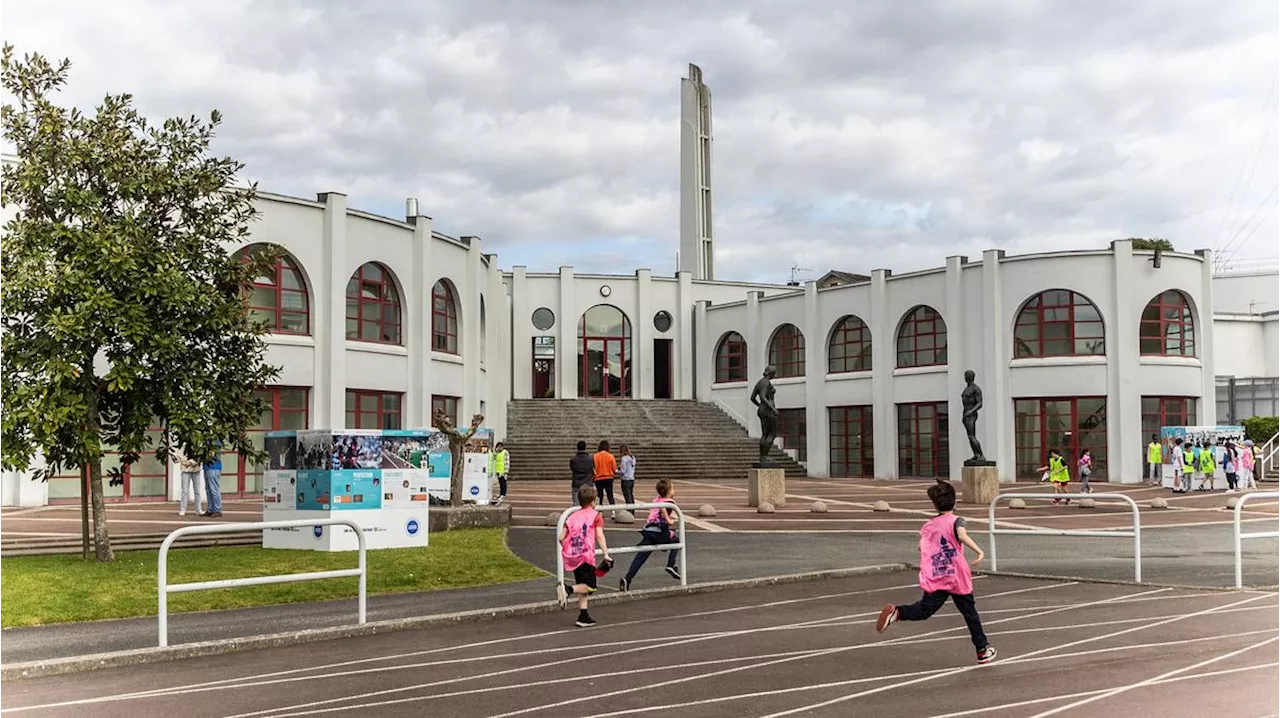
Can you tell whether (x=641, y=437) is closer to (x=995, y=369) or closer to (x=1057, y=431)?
(x=995, y=369)

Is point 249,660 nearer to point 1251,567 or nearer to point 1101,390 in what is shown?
point 1251,567

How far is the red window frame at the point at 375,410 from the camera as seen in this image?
3291 cm

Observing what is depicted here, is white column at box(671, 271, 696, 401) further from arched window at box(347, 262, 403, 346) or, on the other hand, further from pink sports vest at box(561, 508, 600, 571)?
pink sports vest at box(561, 508, 600, 571)

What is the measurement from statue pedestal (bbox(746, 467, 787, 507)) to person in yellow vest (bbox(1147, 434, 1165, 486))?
14493mm

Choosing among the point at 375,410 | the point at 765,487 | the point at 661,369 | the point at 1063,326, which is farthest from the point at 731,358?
the point at 765,487

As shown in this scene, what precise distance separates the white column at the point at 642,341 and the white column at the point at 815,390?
320 inches

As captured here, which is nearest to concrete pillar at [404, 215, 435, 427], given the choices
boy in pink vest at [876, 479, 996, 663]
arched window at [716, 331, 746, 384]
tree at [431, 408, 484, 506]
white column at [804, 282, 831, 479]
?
tree at [431, 408, 484, 506]

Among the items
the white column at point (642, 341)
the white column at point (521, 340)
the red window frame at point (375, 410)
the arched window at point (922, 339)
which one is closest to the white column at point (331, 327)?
the red window frame at point (375, 410)

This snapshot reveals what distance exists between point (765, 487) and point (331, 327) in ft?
41.4

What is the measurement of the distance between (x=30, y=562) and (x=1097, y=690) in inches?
567

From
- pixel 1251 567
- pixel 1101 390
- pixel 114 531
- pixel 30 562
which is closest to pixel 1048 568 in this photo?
pixel 1251 567

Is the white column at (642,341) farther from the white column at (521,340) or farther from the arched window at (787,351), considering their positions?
the arched window at (787,351)

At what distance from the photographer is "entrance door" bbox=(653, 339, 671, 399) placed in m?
51.8

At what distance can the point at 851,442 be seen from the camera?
43.7m
